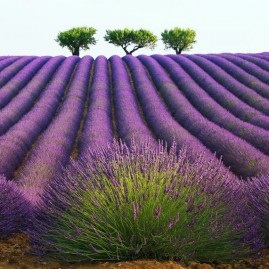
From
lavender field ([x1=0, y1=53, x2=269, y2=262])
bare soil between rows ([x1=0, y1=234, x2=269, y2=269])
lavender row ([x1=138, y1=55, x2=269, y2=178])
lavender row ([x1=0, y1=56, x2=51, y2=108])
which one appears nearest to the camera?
bare soil between rows ([x1=0, y1=234, x2=269, y2=269])

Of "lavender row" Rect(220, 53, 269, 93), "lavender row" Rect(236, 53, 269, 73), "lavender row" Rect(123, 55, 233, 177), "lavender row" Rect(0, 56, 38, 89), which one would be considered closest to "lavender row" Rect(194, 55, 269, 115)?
"lavender row" Rect(220, 53, 269, 93)

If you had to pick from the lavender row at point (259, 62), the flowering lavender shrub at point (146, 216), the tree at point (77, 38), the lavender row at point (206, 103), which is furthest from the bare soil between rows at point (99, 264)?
the tree at point (77, 38)

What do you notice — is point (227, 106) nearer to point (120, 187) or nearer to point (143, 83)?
point (143, 83)

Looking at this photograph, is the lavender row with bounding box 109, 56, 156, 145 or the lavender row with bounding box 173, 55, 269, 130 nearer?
the lavender row with bounding box 109, 56, 156, 145

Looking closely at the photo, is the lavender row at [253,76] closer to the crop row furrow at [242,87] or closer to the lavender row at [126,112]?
the crop row furrow at [242,87]

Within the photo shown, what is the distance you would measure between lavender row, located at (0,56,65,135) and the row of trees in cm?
1678

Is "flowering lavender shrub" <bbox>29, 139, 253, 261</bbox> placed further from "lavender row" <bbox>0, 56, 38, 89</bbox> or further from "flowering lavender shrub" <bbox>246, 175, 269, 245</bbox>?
"lavender row" <bbox>0, 56, 38, 89</bbox>

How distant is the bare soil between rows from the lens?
11.3ft

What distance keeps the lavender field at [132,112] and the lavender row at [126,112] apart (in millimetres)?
35

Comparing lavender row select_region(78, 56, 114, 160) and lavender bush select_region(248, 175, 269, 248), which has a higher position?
lavender bush select_region(248, 175, 269, 248)

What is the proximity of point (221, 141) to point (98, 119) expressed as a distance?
4107mm

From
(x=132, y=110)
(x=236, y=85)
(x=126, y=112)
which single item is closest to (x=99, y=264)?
(x=126, y=112)

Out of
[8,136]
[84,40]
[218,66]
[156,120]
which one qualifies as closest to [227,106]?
[156,120]

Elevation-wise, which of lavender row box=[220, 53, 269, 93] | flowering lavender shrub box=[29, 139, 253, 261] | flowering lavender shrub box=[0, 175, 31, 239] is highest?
flowering lavender shrub box=[29, 139, 253, 261]
